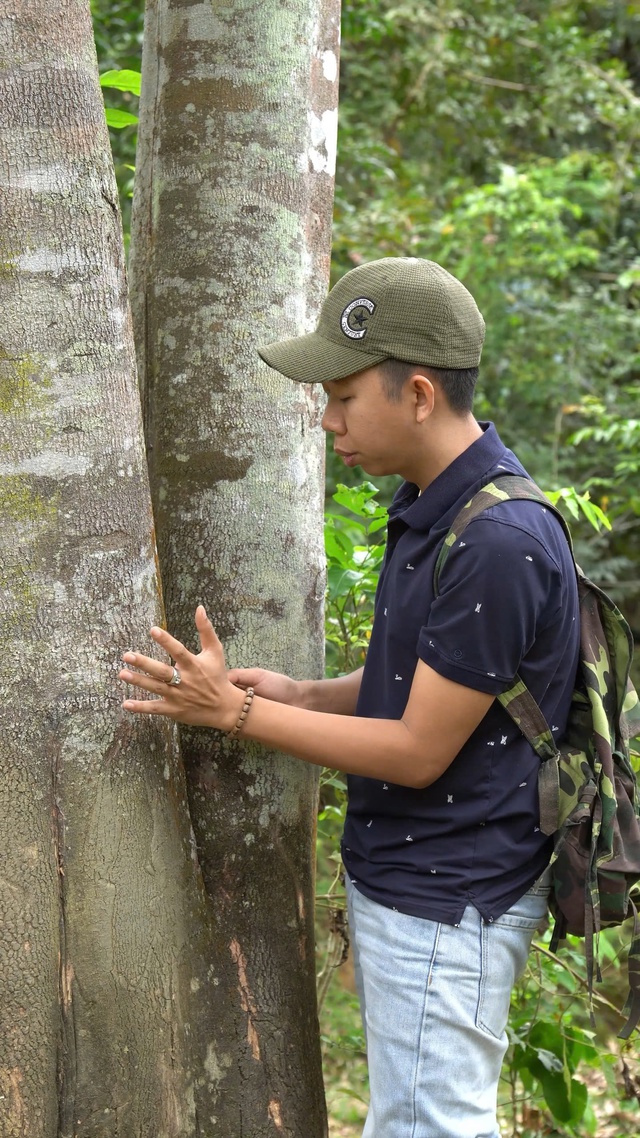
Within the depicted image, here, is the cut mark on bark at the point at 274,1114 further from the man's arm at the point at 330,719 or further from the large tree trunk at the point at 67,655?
the man's arm at the point at 330,719

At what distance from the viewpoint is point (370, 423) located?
1848mm

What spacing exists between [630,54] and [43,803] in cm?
892

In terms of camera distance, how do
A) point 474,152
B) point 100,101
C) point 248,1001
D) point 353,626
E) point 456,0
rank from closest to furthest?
point 100,101 → point 248,1001 → point 353,626 → point 456,0 → point 474,152

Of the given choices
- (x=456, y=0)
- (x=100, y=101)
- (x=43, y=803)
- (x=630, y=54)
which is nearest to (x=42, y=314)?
(x=100, y=101)

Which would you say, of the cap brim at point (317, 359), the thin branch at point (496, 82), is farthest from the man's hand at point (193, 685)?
the thin branch at point (496, 82)

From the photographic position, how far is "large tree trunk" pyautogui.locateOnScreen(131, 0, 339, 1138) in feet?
6.72

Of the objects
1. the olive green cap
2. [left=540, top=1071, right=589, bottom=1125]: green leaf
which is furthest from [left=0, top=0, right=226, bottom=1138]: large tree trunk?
[left=540, top=1071, right=589, bottom=1125]: green leaf

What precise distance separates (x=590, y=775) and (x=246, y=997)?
72 centimetres

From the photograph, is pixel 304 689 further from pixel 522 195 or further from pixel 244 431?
pixel 522 195

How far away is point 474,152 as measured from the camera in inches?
324

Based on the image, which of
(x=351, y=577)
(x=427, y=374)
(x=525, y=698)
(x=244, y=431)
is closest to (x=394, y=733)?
(x=525, y=698)

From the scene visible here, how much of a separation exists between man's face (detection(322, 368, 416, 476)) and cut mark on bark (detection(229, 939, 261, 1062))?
0.87 meters

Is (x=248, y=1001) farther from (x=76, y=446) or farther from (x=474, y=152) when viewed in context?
(x=474, y=152)

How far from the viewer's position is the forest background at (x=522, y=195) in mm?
6598
